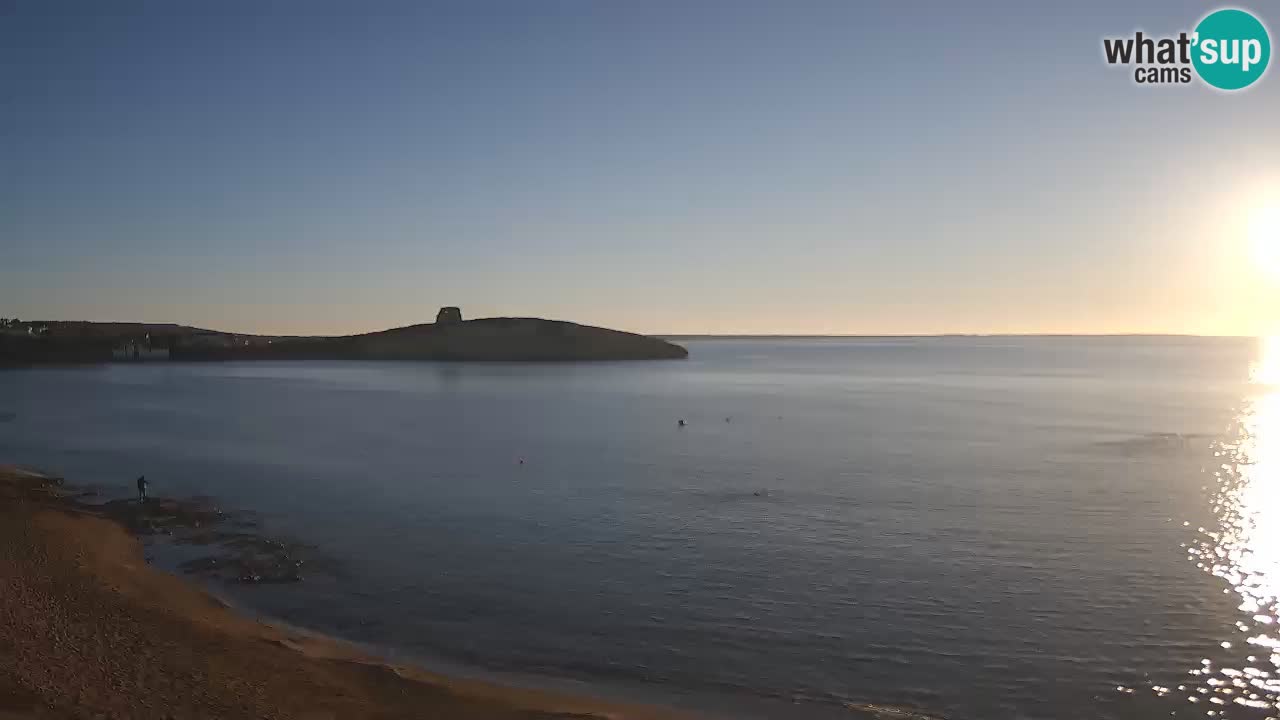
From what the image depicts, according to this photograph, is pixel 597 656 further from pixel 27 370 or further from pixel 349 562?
pixel 27 370

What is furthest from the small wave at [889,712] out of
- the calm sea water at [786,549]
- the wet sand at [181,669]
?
the wet sand at [181,669]

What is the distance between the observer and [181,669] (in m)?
14.0

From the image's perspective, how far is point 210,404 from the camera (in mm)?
84938

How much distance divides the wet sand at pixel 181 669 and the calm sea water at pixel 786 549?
140 cm

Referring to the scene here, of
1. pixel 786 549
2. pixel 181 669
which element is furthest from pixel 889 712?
pixel 181 669

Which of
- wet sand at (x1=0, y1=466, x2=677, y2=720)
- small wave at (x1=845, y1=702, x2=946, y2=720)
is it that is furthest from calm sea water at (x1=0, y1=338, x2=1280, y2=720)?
wet sand at (x1=0, y1=466, x2=677, y2=720)

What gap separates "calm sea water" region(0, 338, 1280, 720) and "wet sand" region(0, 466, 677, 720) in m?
1.40

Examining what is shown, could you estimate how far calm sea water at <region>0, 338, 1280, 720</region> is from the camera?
15789 mm

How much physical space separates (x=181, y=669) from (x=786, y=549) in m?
16.3

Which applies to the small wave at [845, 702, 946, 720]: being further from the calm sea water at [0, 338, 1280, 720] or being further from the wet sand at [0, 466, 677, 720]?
the wet sand at [0, 466, 677, 720]

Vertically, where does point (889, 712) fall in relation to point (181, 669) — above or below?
below

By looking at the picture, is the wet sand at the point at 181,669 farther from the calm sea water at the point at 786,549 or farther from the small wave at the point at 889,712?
the small wave at the point at 889,712

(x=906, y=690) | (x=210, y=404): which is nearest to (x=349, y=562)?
(x=906, y=690)

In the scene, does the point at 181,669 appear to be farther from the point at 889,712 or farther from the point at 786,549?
the point at 786,549
